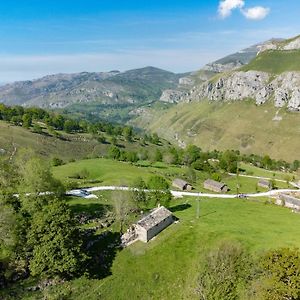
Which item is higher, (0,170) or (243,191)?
(0,170)

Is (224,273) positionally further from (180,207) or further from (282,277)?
(180,207)

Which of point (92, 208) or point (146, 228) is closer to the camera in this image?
point (146, 228)

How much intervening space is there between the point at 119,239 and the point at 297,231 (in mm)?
34852

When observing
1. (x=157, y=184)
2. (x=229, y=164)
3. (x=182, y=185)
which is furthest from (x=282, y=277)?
(x=229, y=164)

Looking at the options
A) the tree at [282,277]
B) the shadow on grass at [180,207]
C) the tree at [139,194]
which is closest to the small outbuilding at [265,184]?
the shadow on grass at [180,207]

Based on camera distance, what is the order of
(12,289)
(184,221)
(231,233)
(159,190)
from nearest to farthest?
(12,289) → (231,233) → (184,221) → (159,190)

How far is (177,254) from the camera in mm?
62875

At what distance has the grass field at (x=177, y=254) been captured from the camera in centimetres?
5597

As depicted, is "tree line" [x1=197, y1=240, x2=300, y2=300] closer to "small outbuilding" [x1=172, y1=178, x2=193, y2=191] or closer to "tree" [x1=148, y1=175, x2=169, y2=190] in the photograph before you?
"tree" [x1=148, y1=175, x2=169, y2=190]

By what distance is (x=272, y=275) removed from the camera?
155ft

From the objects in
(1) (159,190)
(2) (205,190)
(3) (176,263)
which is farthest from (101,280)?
(2) (205,190)

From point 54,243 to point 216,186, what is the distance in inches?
2470

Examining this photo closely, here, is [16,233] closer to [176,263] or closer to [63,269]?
[63,269]

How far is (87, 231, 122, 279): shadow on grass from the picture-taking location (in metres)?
59.8
